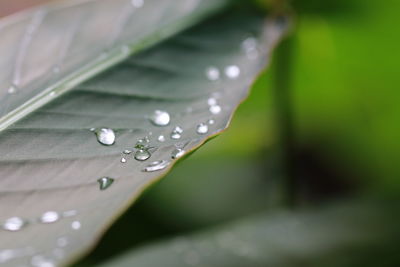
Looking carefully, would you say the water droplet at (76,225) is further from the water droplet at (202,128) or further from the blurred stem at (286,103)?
the blurred stem at (286,103)

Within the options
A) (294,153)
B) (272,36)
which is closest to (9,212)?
(272,36)

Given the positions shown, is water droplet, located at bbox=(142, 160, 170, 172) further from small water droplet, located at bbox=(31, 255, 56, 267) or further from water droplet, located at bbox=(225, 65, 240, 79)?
water droplet, located at bbox=(225, 65, 240, 79)

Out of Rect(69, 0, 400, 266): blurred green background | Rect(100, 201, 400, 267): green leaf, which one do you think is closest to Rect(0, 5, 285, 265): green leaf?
Rect(100, 201, 400, 267): green leaf

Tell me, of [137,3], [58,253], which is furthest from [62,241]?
[137,3]

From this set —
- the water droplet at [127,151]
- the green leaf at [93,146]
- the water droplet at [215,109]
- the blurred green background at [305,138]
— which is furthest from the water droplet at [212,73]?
the blurred green background at [305,138]

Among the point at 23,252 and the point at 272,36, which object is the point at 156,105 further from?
the point at 272,36

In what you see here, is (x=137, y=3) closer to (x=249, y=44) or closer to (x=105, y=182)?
(x=249, y=44)
